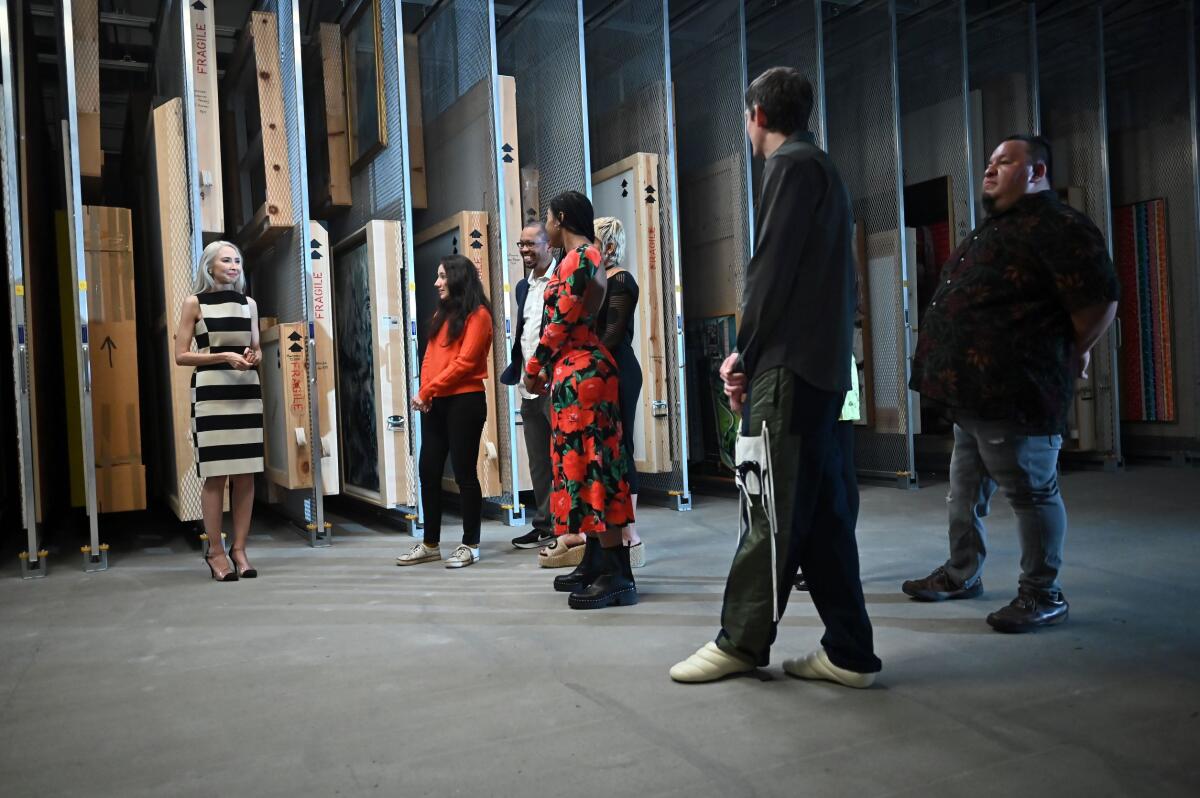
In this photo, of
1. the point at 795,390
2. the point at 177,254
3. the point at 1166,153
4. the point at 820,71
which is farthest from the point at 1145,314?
the point at 177,254

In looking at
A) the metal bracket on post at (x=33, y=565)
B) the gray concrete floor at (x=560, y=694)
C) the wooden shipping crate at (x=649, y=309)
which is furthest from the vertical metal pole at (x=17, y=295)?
the wooden shipping crate at (x=649, y=309)

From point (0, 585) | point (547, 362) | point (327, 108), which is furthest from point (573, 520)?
point (327, 108)

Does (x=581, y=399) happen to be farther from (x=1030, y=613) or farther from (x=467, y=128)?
(x=467, y=128)

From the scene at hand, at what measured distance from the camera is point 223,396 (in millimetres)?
3883

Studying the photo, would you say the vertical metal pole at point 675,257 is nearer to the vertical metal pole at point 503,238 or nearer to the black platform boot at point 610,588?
the vertical metal pole at point 503,238

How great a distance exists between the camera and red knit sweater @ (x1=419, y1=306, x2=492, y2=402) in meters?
4.00

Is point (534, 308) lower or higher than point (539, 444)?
higher

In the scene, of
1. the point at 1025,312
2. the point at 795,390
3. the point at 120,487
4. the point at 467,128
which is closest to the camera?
the point at 795,390

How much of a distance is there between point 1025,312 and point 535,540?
250 cm

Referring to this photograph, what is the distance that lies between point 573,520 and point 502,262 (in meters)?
2.48

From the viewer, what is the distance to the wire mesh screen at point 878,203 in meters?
6.46

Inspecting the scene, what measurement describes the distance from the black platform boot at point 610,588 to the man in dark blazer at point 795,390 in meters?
0.97

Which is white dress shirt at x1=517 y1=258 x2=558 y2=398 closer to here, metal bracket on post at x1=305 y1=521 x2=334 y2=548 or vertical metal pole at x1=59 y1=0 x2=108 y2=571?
metal bracket on post at x1=305 y1=521 x2=334 y2=548

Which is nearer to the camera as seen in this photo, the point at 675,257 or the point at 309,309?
the point at 309,309
